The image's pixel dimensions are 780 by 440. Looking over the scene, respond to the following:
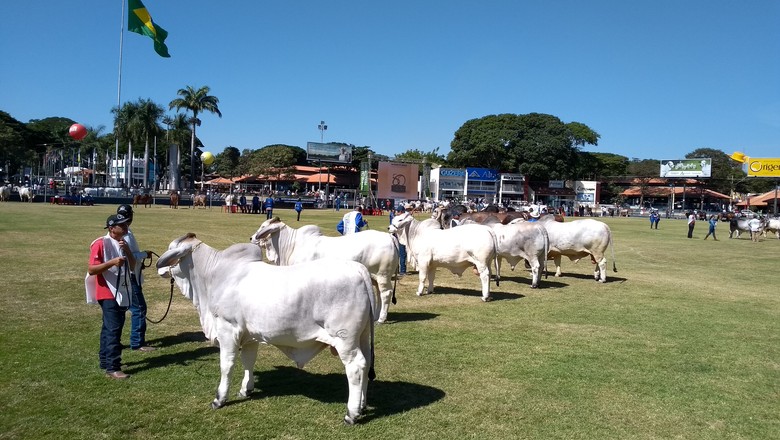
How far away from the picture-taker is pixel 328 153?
7881 centimetres

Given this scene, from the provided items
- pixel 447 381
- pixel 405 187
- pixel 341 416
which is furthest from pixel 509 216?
pixel 405 187

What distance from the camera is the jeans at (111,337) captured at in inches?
258

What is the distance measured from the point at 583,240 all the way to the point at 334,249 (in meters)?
8.83

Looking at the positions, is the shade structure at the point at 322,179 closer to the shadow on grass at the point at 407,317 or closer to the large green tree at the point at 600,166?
the large green tree at the point at 600,166

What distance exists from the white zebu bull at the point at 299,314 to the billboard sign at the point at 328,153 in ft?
239

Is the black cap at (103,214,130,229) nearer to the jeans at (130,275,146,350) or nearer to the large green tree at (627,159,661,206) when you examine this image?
the jeans at (130,275,146,350)

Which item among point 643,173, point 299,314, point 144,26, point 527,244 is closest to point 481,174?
point 643,173

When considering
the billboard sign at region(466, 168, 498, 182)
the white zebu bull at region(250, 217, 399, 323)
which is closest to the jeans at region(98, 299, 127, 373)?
the white zebu bull at region(250, 217, 399, 323)

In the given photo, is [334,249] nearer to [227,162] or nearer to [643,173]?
[643,173]

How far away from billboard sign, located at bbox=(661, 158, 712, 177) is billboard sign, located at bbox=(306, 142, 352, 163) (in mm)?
48005

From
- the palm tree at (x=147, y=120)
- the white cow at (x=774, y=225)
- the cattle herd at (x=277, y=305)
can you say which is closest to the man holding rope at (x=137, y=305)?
the cattle herd at (x=277, y=305)

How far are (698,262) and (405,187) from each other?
143 ft

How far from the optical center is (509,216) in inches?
785

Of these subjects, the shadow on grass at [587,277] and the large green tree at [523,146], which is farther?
the large green tree at [523,146]
